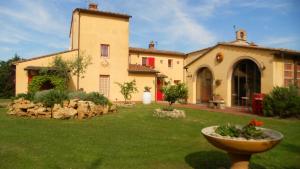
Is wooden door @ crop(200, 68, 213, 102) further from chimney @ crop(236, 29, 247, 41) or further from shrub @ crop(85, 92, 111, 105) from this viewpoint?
shrub @ crop(85, 92, 111, 105)

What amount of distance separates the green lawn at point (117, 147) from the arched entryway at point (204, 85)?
12050mm

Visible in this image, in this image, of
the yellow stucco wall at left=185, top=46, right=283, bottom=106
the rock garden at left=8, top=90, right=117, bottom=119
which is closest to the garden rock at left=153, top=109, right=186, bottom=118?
the rock garden at left=8, top=90, right=117, bottom=119

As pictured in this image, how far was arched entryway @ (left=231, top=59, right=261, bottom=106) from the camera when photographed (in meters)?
19.4

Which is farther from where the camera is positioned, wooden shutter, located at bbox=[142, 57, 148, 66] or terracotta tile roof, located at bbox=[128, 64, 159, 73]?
wooden shutter, located at bbox=[142, 57, 148, 66]

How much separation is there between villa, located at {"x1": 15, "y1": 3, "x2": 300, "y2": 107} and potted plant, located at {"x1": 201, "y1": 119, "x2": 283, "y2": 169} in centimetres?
1347

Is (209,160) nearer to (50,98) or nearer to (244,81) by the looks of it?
(50,98)

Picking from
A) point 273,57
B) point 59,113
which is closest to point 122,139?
point 59,113

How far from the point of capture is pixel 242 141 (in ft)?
15.3

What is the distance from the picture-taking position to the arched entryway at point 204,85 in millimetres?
23800

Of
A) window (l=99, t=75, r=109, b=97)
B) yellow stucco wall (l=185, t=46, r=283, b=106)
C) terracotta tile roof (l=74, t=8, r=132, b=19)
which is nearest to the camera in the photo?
yellow stucco wall (l=185, t=46, r=283, b=106)

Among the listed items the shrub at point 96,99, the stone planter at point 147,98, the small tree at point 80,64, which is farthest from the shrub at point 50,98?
the stone planter at point 147,98

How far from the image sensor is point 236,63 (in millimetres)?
20469

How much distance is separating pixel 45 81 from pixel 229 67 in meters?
13.8

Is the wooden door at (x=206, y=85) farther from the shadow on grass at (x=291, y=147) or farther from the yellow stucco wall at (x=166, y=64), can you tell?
the shadow on grass at (x=291, y=147)
